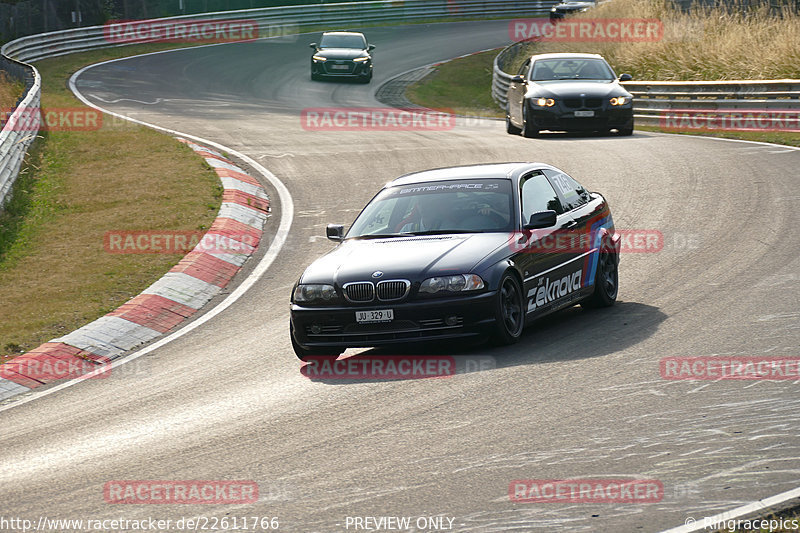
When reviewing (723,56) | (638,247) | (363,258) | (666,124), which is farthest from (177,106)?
(363,258)

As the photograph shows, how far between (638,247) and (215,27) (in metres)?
38.9

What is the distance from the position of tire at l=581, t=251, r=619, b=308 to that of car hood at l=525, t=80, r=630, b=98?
12.2 m

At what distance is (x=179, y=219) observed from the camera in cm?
1620

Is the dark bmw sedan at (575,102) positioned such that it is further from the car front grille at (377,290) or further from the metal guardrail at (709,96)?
the car front grille at (377,290)

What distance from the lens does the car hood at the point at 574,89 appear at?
2305cm

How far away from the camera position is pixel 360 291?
30.2 feet

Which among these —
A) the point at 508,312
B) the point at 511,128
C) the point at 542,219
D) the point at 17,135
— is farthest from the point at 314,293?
the point at 511,128
